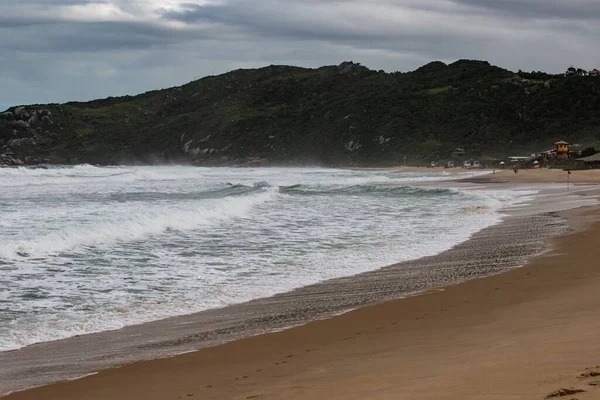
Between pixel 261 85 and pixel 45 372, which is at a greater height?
pixel 261 85

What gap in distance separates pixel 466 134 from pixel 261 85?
285ft

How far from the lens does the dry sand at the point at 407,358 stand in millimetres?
5086

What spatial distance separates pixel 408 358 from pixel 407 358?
0.01 m

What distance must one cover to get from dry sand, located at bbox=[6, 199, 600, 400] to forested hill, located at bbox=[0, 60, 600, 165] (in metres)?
92.4

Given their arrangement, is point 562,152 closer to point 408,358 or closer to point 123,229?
point 123,229

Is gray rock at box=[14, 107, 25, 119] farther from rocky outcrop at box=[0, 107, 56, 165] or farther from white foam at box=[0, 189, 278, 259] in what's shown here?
white foam at box=[0, 189, 278, 259]

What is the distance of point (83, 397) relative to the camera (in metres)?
6.04

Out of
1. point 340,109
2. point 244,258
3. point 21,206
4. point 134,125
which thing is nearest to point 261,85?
point 134,125

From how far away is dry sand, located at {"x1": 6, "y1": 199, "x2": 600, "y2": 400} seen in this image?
16.7 feet

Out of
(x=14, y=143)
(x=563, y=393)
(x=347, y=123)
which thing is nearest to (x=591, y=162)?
(x=563, y=393)

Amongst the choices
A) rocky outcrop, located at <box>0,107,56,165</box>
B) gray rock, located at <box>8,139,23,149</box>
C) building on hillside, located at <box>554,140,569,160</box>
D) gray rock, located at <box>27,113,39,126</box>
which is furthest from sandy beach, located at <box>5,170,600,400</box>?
gray rock, located at <box>27,113,39,126</box>

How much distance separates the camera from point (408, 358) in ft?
21.2

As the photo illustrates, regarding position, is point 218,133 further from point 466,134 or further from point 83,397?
point 83,397

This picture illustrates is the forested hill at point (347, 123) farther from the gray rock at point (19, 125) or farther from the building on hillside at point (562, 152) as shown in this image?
the building on hillside at point (562, 152)
